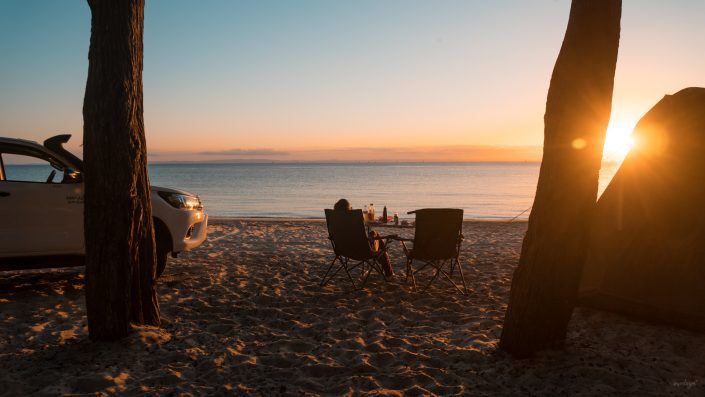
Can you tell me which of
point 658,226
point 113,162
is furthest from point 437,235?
point 113,162

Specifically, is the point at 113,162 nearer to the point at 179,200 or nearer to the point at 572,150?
the point at 179,200

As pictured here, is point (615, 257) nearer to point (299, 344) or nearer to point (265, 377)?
point (299, 344)

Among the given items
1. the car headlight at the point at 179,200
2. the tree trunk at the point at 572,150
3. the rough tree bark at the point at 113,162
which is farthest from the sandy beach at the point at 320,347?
the car headlight at the point at 179,200

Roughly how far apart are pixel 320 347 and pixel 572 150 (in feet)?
9.15

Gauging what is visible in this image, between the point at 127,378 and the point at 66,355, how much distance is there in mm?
812

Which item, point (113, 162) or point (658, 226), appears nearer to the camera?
point (113, 162)

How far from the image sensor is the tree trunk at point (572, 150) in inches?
158

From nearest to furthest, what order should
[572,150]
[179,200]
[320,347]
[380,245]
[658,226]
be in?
[572,150], [320,347], [658,226], [179,200], [380,245]

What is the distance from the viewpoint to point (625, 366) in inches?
162

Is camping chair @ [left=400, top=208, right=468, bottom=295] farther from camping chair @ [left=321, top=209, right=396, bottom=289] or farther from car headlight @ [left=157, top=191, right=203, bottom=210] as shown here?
car headlight @ [left=157, top=191, right=203, bottom=210]

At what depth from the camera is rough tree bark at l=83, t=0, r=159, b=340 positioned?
13.9 ft

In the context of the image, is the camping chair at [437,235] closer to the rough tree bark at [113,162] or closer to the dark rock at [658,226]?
the dark rock at [658,226]

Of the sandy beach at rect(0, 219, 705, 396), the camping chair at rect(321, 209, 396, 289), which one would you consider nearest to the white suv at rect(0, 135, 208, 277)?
the sandy beach at rect(0, 219, 705, 396)

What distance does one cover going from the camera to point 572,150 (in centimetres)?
→ 402
